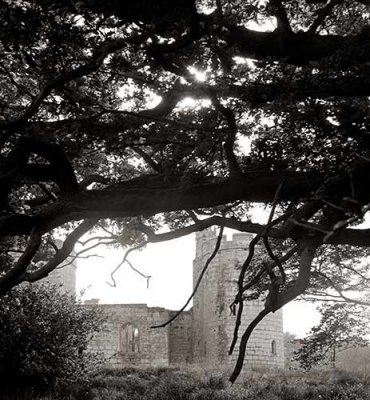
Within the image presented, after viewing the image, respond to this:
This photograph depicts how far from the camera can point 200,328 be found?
27969mm

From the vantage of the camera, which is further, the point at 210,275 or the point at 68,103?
the point at 210,275

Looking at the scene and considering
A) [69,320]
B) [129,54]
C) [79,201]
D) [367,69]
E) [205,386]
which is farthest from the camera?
[205,386]

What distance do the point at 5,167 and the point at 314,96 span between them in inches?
116

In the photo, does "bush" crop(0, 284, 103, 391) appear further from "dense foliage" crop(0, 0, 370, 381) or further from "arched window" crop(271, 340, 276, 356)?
"arched window" crop(271, 340, 276, 356)

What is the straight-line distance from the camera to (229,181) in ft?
16.8

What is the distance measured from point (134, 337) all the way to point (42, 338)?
52.0ft

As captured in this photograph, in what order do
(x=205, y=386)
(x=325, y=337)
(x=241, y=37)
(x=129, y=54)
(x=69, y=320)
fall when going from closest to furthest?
(x=241, y=37)
(x=129, y=54)
(x=325, y=337)
(x=69, y=320)
(x=205, y=386)

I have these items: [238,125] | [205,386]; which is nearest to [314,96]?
[238,125]

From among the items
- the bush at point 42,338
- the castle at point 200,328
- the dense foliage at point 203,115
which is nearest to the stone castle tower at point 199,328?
the castle at point 200,328

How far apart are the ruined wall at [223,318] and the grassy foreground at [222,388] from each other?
242 inches

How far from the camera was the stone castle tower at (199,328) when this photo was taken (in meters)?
24.5

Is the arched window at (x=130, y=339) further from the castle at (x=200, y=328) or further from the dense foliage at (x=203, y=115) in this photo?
the dense foliage at (x=203, y=115)

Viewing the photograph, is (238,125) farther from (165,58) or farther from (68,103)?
(68,103)

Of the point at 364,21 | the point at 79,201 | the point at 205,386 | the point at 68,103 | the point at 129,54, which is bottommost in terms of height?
the point at 205,386
